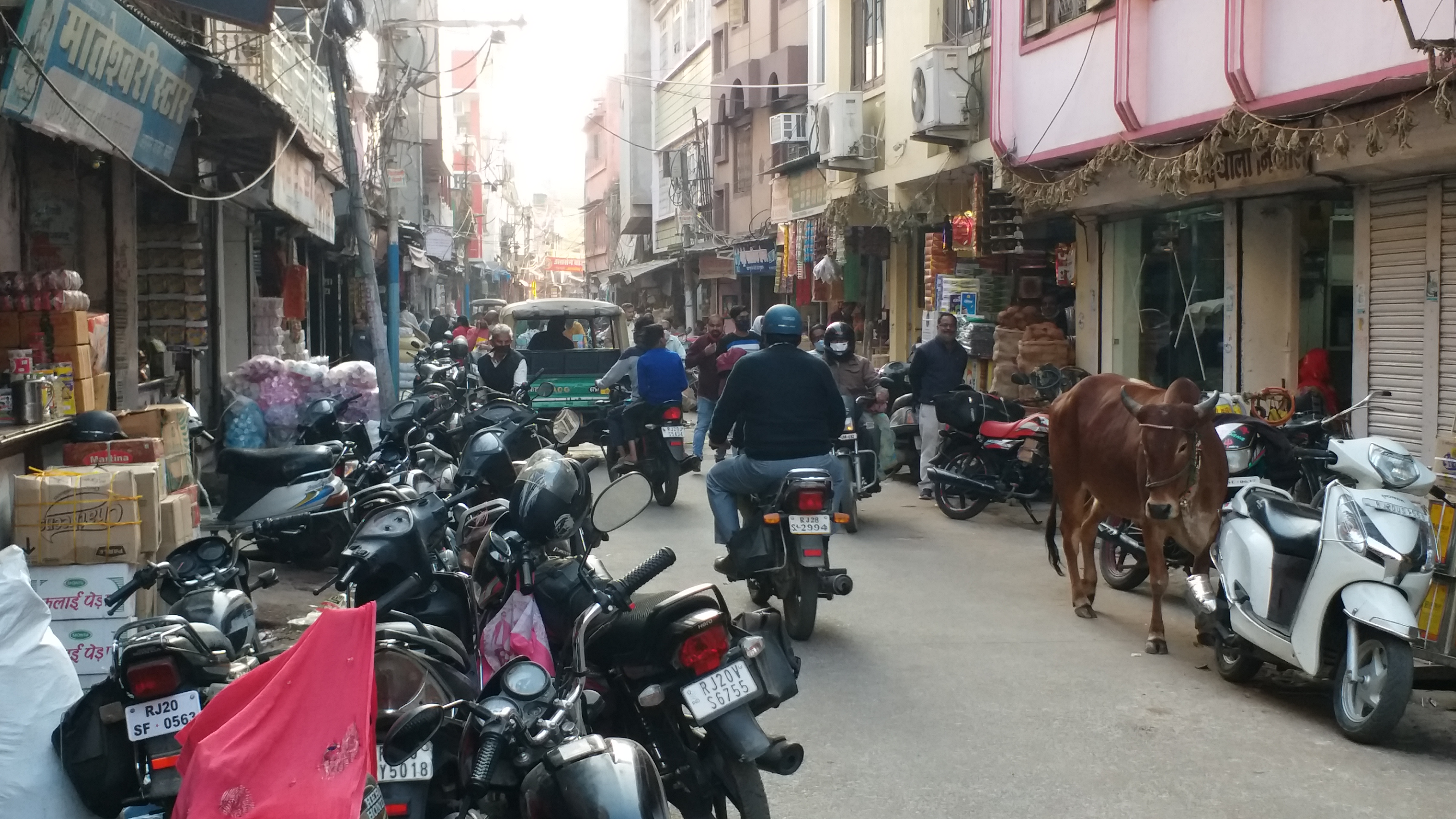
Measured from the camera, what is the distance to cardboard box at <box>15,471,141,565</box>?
6648mm

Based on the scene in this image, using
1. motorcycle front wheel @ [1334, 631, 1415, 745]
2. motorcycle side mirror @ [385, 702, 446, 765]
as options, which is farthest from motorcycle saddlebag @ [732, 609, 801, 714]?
motorcycle front wheel @ [1334, 631, 1415, 745]

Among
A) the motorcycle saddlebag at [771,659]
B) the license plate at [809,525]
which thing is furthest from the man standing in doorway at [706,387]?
the motorcycle saddlebag at [771,659]

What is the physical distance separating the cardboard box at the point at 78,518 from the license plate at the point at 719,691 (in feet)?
13.0

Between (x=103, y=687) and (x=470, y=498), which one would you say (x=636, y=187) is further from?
(x=103, y=687)

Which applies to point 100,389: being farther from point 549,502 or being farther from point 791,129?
point 791,129

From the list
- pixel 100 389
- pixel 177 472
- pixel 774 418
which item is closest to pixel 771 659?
pixel 774 418

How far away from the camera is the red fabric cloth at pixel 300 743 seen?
10.3ft

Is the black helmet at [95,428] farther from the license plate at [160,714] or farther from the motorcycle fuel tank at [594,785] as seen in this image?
the motorcycle fuel tank at [594,785]

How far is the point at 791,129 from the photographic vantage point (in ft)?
83.6

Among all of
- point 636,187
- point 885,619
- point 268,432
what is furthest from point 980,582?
point 636,187

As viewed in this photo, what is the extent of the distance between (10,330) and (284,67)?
25.2 feet

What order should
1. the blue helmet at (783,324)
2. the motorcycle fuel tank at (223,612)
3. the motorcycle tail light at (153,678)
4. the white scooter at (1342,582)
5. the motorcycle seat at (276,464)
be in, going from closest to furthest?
the motorcycle tail light at (153,678), the motorcycle fuel tank at (223,612), the white scooter at (1342,582), the blue helmet at (783,324), the motorcycle seat at (276,464)

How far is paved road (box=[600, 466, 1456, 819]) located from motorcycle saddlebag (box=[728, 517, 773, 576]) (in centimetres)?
55

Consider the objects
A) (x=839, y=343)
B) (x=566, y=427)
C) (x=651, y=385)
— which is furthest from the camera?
(x=651, y=385)
